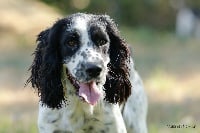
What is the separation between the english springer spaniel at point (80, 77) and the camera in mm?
6535

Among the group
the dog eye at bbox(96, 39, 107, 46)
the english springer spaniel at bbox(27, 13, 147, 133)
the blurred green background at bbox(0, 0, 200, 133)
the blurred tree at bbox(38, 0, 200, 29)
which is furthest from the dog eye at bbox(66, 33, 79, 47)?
the blurred tree at bbox(38, 0, 200, 29)

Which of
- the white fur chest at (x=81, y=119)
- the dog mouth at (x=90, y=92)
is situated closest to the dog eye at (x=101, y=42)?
the dog mouth at (x=90, y=92)

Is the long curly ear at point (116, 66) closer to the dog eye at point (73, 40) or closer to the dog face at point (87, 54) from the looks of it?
the dog face at point (87, 54)

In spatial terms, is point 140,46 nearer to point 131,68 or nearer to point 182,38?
point 182,38

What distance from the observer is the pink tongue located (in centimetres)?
648

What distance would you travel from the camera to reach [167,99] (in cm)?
1301

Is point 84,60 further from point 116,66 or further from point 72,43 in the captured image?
point 116,66

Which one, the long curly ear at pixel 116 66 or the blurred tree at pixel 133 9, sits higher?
the blurred tree at pixel 133 9

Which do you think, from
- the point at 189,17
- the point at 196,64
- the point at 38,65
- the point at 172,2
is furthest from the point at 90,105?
the point at 172,2

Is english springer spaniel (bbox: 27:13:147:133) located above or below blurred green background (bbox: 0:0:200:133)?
below

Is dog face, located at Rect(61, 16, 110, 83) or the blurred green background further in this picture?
the blurred green background

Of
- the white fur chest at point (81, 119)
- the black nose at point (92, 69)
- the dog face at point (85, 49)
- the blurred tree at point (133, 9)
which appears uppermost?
the blurred tree at point (133, 9)

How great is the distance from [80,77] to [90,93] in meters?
0.19

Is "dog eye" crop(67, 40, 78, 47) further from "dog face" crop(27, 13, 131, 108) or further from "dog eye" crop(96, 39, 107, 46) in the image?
"dog eye" crop(96, 39, 107, 46)
